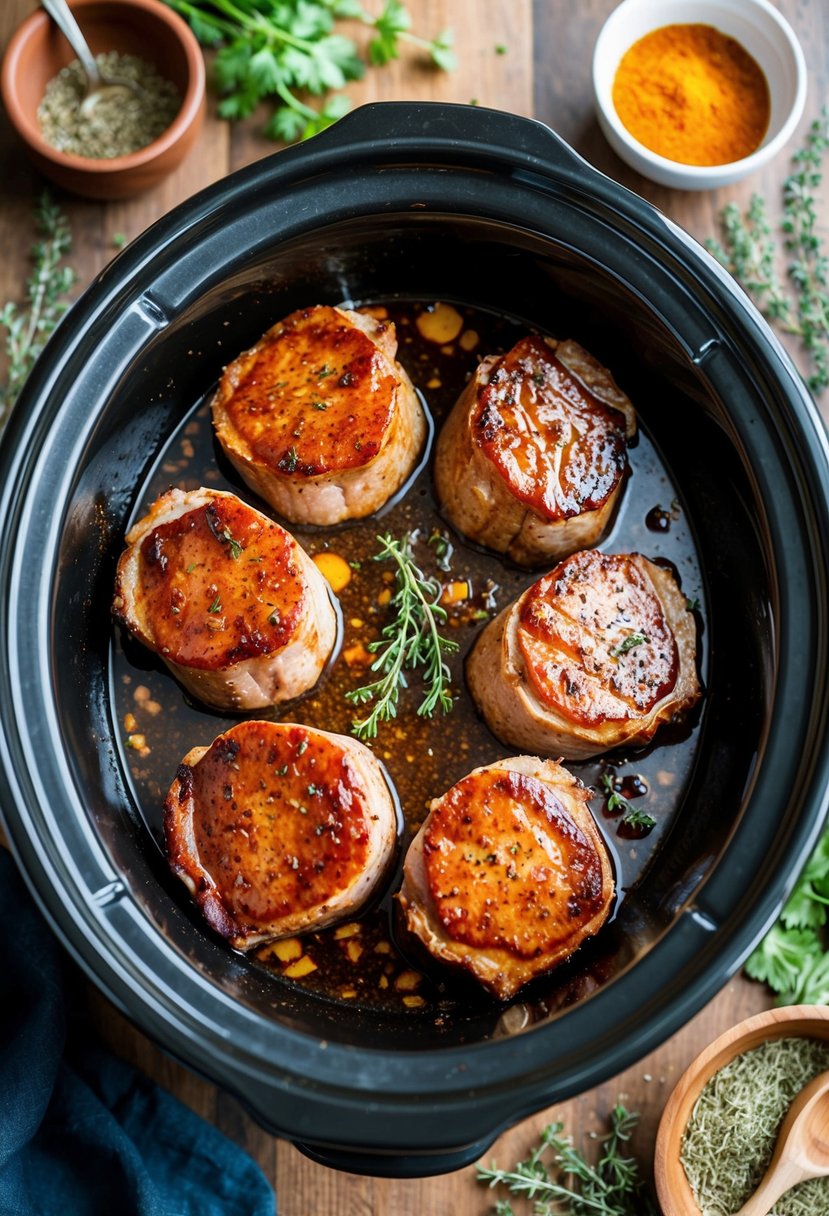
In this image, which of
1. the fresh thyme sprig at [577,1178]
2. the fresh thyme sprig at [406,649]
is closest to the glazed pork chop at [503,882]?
the fresh thyme sprig at [406,649]

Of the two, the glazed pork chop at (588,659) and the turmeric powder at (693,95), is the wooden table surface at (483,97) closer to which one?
the turmeric powder at (693,95)

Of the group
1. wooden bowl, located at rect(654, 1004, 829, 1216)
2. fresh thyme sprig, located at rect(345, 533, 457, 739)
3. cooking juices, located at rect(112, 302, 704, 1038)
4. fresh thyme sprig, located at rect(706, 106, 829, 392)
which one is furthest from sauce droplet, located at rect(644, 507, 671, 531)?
wooden bowl, located at rect(654, 1004, 829, 1216)

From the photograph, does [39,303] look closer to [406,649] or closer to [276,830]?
[406,649]

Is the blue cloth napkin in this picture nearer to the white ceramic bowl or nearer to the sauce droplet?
the sauce droplet

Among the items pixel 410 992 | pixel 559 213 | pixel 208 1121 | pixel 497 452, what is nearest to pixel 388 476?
pixel 497 452

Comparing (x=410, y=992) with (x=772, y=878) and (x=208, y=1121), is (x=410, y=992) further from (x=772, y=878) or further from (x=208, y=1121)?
(x=772, y=878)
